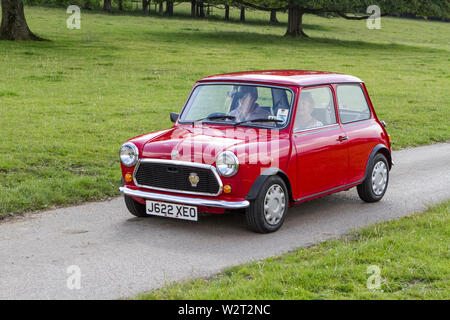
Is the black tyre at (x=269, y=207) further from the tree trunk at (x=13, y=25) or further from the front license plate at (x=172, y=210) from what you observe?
the tree trunk at (x=13, y=25)

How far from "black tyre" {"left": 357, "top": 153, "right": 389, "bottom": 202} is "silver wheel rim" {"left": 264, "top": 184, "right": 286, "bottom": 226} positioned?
1.83 meters

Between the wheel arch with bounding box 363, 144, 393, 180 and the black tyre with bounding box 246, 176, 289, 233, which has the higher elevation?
the wheel arch with bounding box 363, 144, 393, 180

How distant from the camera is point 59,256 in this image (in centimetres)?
618

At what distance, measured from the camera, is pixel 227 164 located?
669 centimetres

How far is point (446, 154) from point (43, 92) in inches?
430

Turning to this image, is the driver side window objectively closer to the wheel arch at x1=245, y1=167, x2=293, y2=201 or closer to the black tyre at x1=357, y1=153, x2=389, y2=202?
the wheel arch at x1=245, y1=167, x2=293, y2=201

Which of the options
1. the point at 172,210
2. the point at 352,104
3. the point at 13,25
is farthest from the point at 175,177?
the point at 13,25

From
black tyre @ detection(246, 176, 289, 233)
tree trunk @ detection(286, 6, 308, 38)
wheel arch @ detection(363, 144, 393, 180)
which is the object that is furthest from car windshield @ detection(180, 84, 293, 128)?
tree trunk @ detection(286, 6, 308, 38)

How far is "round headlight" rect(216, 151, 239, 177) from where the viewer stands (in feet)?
21.9

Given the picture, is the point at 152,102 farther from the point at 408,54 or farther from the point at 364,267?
the point at 408,54

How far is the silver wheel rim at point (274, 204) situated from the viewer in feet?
22.7

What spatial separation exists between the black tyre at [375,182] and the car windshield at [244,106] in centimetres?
167

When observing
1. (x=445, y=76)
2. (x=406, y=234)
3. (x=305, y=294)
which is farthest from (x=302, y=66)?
(x=305, y=294)

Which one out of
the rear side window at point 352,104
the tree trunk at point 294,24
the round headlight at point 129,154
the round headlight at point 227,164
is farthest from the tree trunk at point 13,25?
the round headlight at point 227,164
